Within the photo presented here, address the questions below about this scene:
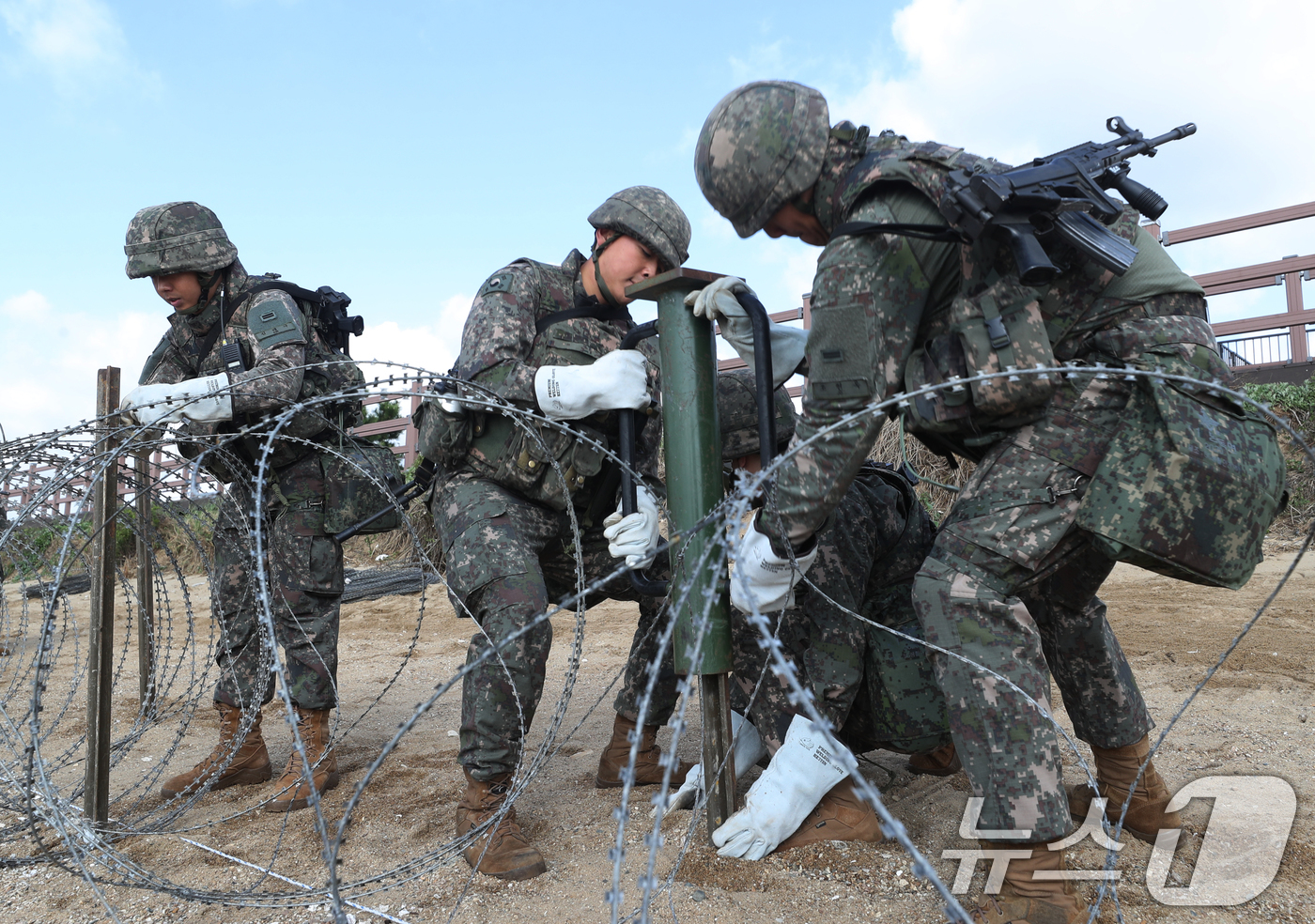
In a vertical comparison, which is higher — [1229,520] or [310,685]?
[1229,520]

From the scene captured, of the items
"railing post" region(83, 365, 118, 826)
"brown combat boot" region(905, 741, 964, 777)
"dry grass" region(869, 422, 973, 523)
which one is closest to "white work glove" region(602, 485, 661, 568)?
"brown combat boot" region(905, 741, 964, 777)

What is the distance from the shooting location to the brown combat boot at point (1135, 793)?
2.44 metres

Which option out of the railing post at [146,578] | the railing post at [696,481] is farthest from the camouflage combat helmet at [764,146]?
the railing post at [146,578]

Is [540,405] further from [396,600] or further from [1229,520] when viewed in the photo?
[396,600]

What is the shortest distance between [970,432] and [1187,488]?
49cm

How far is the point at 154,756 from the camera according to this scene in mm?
4109

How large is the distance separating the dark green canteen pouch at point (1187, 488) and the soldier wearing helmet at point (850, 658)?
77 centimetres

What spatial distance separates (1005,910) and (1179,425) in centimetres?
110

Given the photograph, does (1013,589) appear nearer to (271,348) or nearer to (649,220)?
(649,220)

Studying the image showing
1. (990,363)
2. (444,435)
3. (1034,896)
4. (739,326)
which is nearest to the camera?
(1034,896)

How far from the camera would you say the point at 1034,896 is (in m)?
1.82

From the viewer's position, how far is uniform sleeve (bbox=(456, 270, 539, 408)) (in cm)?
293

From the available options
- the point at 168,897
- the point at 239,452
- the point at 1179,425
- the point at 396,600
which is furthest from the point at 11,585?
the point at 1179,425

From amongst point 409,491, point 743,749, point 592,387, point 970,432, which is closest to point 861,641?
point 743,749
